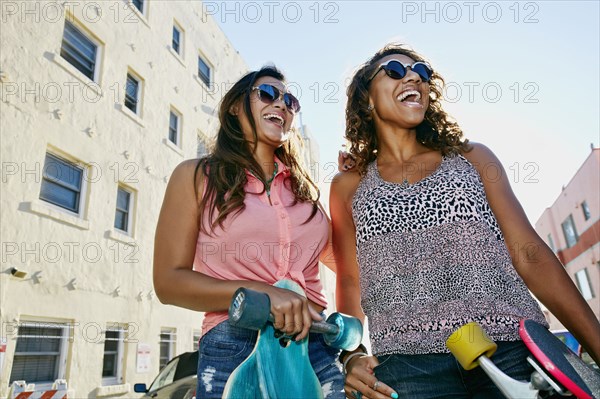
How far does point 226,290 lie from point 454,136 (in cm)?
149

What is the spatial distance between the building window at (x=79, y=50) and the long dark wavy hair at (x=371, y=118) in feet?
32.9

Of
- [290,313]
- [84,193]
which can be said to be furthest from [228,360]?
[84,193]

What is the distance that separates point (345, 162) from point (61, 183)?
28.9 feet

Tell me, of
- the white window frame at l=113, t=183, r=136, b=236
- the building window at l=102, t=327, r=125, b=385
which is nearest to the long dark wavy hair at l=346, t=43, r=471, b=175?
the building window at l=102, t=327, r=125, b=385

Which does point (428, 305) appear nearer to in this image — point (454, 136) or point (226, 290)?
point (226, 290)

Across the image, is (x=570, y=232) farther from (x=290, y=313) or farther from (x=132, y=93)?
(x=290, y=313)

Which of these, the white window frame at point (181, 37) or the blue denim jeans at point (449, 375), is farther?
the white window frame at point (181, 37)

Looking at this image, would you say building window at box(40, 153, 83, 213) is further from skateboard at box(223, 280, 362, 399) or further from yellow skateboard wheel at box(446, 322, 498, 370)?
yellow skateboard wheel at box(446, 322, 498, 370)

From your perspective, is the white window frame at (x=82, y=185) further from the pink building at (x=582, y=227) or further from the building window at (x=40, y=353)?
the pink building at (x=582, y=227)

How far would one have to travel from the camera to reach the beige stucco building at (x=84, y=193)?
837 cm

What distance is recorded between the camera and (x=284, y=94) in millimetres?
2580

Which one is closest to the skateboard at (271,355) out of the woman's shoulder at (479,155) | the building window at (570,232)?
the woman's shoulder at (479,155)

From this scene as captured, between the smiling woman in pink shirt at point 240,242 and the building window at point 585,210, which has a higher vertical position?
the building window at point 585,210

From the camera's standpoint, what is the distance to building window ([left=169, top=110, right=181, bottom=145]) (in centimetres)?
1460
